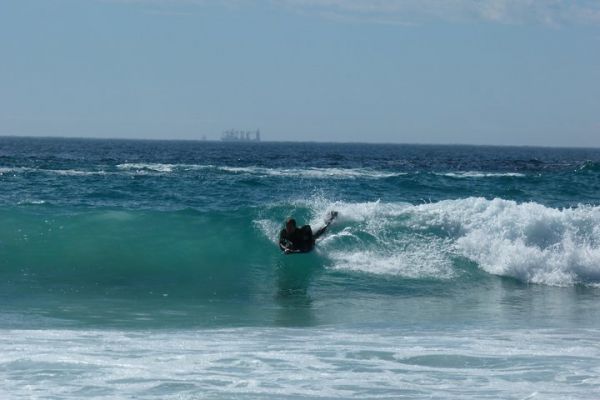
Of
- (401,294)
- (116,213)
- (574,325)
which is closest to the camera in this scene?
(574,325)

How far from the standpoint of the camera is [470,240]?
1848 cm

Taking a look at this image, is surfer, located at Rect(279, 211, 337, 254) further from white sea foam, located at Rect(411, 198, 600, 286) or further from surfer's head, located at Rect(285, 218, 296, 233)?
white sea foam, located at Rect(411, 198, 600, 286)

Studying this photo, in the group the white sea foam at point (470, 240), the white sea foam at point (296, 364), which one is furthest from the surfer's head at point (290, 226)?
the white sea foam at point (296, 364)

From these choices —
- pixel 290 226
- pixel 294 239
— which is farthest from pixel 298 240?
pixel 290 226

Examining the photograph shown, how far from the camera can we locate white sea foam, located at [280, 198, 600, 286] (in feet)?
56.2

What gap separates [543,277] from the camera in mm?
16797

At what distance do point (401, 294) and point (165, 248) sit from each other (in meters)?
5.78

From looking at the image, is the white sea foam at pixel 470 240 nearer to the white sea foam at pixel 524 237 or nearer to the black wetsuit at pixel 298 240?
the white sea foam at pixel 524 237

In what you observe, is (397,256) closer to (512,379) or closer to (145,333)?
(145,333)

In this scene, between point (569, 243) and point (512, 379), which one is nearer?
point (512, 379)

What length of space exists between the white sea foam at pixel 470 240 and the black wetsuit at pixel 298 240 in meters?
0.48

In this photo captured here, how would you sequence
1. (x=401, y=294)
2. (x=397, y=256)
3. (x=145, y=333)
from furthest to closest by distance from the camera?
(x=397, y=256), (x=401, y=294), (x=145, y=333)

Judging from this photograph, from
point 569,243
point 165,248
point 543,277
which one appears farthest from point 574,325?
point 165,248

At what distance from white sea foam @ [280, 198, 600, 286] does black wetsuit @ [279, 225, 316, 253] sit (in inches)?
18.8
